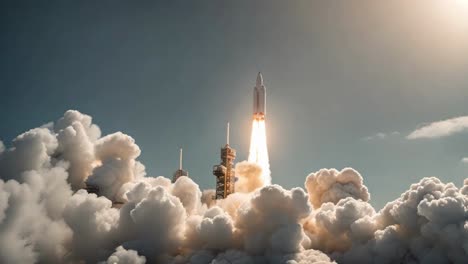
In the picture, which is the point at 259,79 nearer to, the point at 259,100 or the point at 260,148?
the point at 259,100

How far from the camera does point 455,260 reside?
207 ft

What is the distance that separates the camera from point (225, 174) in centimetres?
9700

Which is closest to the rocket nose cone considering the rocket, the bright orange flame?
the rocket

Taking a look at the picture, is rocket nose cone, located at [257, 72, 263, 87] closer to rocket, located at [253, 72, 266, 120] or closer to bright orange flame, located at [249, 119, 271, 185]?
rocket, located at [253, 72, 266, 120]

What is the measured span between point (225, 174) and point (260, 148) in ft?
30.7

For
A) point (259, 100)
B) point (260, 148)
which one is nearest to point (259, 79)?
point (259, 100)

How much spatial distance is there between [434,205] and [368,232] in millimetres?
11006

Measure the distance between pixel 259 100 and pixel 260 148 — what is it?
927 centimetres

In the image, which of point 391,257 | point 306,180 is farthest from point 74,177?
point 391,257

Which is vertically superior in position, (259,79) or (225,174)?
(259,79)

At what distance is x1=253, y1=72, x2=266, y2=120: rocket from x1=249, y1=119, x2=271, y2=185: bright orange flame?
1.17 metres

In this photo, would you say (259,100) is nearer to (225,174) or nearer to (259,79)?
(259,79)

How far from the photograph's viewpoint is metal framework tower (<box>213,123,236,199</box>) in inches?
3799

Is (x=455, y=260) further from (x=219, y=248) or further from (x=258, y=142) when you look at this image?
(x=258, y=142)
